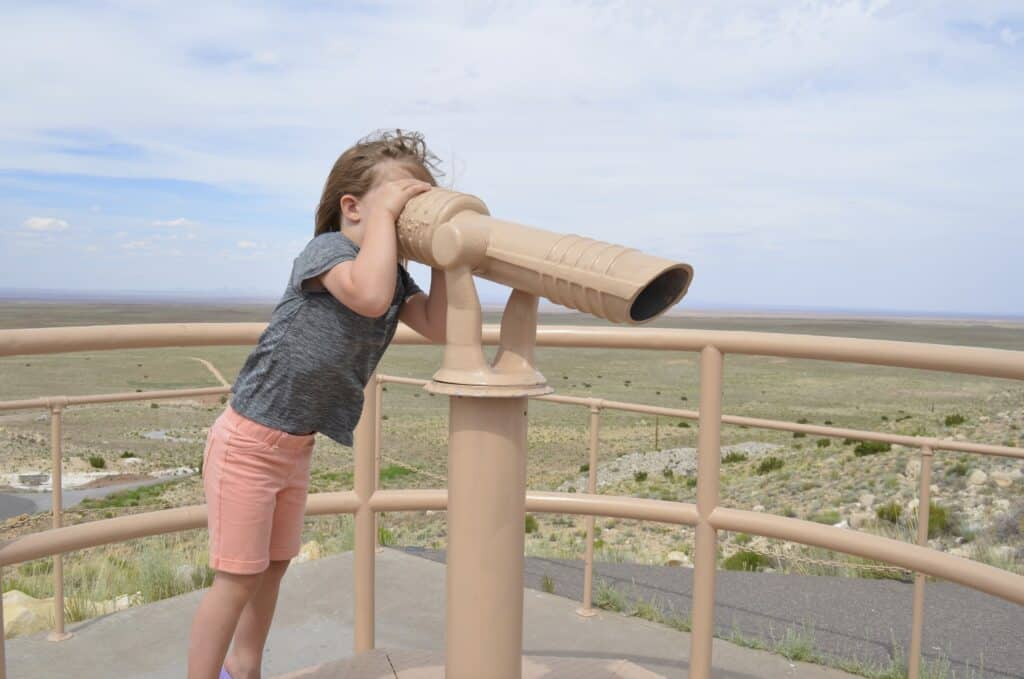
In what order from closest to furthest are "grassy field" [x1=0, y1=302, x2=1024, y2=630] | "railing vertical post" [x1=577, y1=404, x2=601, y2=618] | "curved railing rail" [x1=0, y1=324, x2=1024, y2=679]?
"curved railing rail" [x1=0, y1=324, x2=1024, y2=679]
"railing vertical post" [x1=577, y1=404, x2=601, y2=618]
"grassy field" [x1=0, y1=302, x2=1024, y2=630]

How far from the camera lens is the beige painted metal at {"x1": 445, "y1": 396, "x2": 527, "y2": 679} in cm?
112

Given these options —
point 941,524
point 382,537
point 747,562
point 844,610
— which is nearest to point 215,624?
point 382,537

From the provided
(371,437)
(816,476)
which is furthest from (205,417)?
(371,437)

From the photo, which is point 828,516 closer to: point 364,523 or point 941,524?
point 941,524

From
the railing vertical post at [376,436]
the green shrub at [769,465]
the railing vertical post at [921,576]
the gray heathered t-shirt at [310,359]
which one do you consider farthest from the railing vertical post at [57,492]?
the green shrub at [769,465]

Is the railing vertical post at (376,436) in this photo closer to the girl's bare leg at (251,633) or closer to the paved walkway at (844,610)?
the girl's bare leg at (251,633)

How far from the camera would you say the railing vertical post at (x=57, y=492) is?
2303mm

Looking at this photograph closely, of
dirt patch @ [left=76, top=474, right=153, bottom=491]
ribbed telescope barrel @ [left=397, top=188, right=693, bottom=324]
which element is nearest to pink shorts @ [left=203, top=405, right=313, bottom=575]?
ribbed telescope barrel @ [left=397, top=188, right=693, bottom=324]

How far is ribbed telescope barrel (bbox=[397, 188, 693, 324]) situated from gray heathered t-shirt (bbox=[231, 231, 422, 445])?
0.22 metres

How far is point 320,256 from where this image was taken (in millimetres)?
1297

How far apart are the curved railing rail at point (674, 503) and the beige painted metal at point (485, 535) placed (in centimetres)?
16

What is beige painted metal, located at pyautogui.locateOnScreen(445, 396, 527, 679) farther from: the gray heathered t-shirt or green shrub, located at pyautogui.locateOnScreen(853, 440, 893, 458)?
green shrub, located at pyautogui.locateOnScreen(853, 440, 893, 458)

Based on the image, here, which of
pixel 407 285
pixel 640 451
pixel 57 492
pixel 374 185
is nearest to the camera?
Result: pixel 374 185

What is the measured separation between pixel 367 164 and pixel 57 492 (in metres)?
1.54
